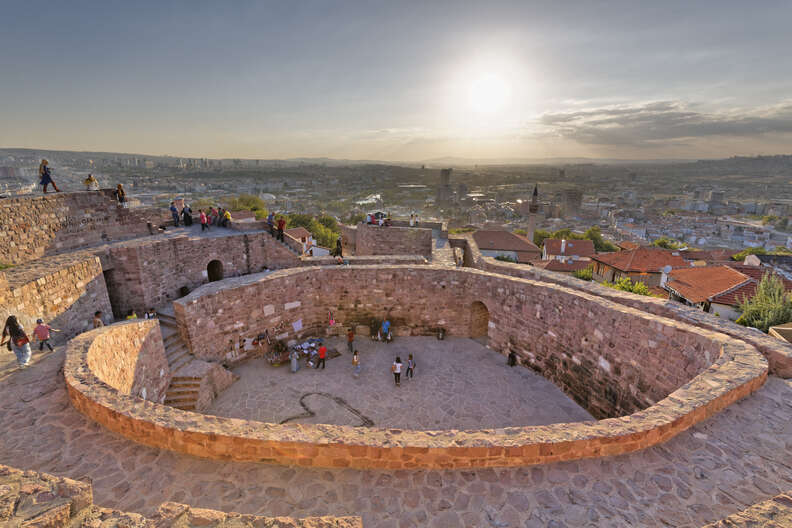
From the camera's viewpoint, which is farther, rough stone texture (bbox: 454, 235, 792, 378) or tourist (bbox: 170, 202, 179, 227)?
tourist (bbox: 170, 202, 179, 227)

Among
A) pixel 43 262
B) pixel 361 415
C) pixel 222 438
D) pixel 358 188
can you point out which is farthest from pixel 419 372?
pixel 358 188

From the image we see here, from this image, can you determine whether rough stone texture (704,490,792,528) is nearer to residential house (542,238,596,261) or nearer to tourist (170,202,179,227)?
tourist (170,202,179,227)

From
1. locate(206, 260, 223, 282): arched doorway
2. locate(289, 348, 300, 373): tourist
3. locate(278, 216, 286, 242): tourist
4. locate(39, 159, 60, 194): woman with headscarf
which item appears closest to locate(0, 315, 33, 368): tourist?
locate(289, 348, 300, 373): tourist

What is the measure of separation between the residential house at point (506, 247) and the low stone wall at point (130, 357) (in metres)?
30.2

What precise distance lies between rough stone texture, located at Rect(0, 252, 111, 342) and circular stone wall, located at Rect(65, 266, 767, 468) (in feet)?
7.66

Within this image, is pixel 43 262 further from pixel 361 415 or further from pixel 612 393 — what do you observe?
pixel 612 393

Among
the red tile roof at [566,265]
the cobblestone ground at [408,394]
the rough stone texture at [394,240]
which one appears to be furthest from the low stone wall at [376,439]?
the red tile roof at [566,265]

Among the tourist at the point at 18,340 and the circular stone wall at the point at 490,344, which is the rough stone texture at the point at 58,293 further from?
the circular stone wall at the point at 490,344

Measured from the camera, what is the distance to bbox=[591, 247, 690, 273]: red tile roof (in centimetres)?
2693

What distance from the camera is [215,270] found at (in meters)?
15.1

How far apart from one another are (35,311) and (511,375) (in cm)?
1208

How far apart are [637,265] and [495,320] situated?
2173 cm

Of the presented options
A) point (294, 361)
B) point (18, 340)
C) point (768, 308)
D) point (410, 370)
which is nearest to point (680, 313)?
point (768, 308)

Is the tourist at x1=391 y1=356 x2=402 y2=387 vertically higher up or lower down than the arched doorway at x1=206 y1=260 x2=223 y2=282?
lower down
